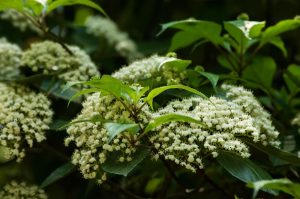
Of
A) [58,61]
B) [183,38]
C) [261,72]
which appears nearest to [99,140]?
[58,61]

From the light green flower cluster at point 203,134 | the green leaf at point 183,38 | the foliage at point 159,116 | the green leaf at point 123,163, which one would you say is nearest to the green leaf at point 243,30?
the foliage at point 159,116

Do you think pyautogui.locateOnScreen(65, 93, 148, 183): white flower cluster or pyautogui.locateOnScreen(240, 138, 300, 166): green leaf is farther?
pyautogui.locateOnScreen(240, 138, 300, 166): green leaf

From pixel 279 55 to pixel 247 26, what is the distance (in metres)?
0.99

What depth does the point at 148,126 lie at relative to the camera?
54.6 inches

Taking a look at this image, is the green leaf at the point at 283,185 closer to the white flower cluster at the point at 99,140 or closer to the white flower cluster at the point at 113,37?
the white flower cluster at the point at 99,140

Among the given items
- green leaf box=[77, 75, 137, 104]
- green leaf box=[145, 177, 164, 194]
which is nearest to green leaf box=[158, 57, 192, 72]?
green leaf box=[77, 75, 137, 104]

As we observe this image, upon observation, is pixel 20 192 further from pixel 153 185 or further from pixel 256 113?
pixel 256 113

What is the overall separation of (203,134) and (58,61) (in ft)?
2.52

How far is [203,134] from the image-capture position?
57.0 inches

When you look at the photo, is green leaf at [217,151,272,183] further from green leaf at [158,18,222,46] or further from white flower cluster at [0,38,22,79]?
white flower cluster at [0,38,22,79]

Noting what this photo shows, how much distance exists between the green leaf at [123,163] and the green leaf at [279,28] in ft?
2.38

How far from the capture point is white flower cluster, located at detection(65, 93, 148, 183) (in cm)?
148

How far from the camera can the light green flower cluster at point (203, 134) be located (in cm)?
143

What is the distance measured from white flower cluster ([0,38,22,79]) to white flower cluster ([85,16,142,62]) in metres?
0.61
